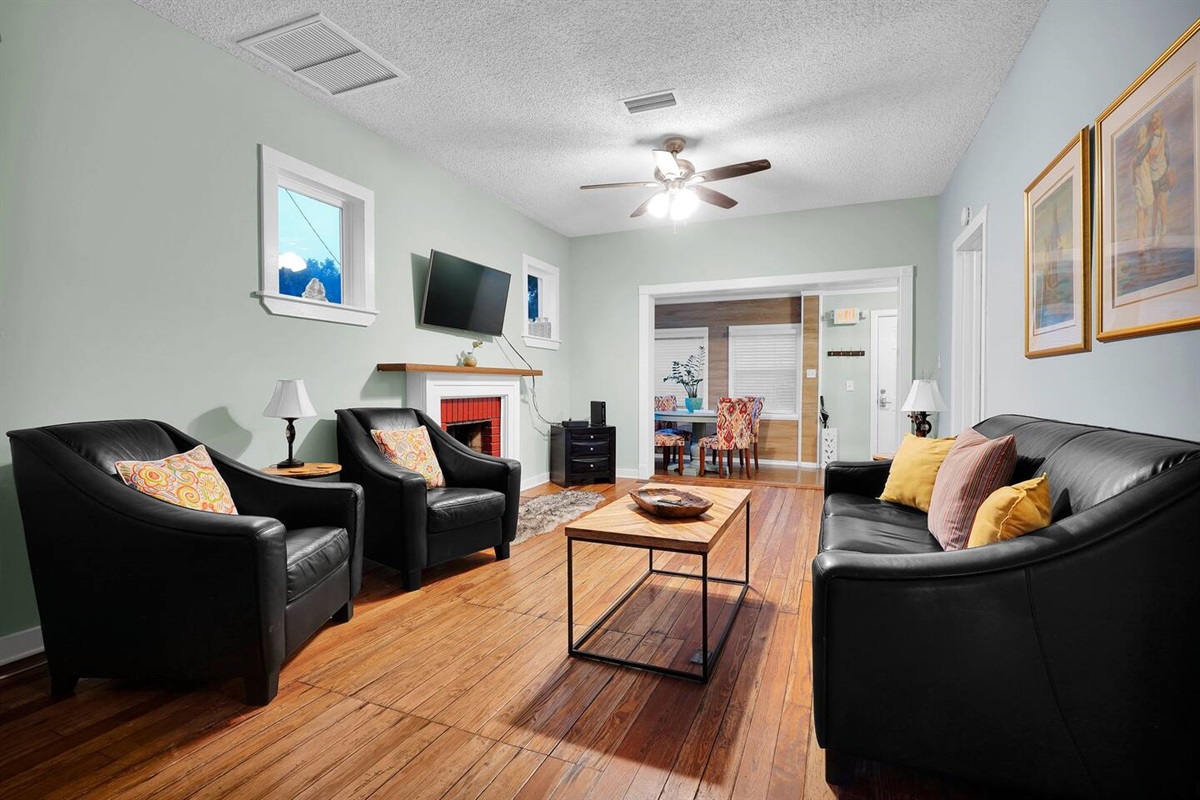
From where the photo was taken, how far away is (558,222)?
19.4ft

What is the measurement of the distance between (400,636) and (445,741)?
79cm

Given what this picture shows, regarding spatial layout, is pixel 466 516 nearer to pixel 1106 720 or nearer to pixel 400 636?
pixel 400 636

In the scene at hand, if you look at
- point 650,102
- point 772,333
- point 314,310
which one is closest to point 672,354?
point 772,333

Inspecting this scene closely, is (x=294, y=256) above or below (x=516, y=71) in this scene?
below

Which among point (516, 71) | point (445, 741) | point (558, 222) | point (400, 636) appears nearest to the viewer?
point (445, 741)

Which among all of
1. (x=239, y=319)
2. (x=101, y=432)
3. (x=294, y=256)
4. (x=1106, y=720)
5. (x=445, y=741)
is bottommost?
(x=445, y=741)

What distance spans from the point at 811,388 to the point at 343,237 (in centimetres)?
568

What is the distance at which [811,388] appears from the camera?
718 cm

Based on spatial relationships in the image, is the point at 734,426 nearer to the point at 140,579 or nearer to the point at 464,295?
the point at 464,295

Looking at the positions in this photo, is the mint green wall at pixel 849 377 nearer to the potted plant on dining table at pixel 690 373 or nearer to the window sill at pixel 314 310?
the potted plant on dining table at pixel 690 373

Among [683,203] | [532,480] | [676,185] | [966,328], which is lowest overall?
[532,480]

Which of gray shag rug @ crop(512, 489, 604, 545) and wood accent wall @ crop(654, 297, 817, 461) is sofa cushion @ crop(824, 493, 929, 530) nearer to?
gray shag rug @ crop(512, 489, 604, 545)

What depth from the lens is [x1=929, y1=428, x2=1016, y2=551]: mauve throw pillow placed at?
1882mm

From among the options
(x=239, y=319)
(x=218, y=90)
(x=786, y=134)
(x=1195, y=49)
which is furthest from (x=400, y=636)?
(x=786, y=134)
